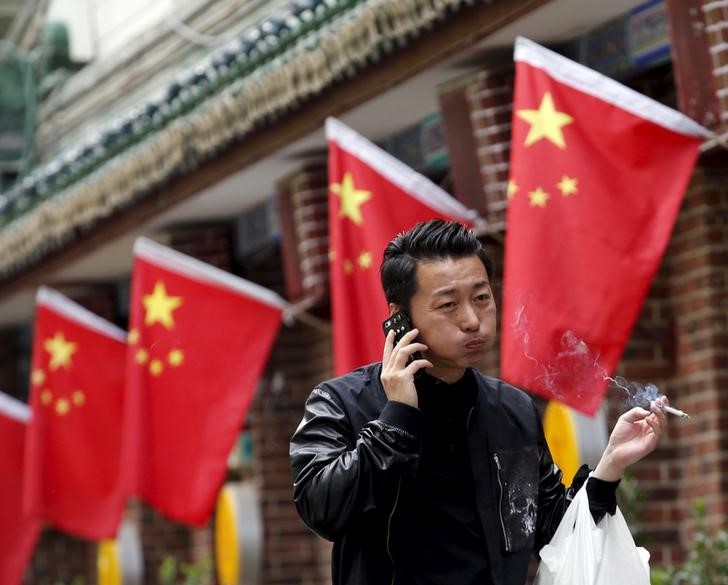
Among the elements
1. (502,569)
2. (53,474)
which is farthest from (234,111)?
(502,569)

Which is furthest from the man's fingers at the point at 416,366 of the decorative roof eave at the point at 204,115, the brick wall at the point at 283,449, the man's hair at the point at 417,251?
the brick wall at the point at 283,449

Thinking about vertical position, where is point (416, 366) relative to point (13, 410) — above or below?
below

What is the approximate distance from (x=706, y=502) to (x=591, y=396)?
383 centimetres

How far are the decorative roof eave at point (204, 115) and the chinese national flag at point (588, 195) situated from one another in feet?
2.42

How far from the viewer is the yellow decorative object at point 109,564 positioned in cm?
1295

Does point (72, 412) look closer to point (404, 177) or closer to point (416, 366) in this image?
point (404, 177)

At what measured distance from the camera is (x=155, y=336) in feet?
34.3

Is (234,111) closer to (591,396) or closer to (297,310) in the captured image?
(297,310)

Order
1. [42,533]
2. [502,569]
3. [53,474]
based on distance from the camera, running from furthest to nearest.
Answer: [42,533], [53,474], [502,569]

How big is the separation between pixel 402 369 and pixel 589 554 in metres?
0.55

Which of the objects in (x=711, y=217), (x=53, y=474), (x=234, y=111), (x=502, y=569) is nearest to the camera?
(x=502, y=569)

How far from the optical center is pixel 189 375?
10258 millimetres

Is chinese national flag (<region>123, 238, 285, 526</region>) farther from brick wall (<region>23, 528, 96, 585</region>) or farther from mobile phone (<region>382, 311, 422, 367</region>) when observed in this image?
mobile phone (<region>382, 311, 422, 367</region>)

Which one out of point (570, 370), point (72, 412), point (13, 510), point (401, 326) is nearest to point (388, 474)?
point (401, 326)
